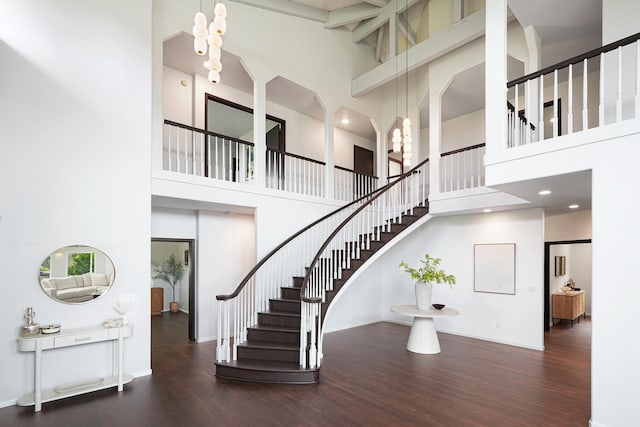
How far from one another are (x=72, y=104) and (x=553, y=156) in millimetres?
5860

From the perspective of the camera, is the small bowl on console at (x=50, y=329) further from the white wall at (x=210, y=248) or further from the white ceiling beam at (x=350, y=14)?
the white ceiling beam at (x=350, y=14)

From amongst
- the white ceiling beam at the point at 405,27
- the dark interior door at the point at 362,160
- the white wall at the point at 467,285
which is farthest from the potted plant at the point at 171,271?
the white ceiling beam at the point at 405,27

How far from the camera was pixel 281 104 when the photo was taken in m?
8.65

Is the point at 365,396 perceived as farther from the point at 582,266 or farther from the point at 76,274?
the point at 582,266

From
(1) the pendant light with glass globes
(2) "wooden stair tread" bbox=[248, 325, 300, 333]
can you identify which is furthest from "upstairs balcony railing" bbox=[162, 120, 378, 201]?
(2) "wooden stair tread" bbox=[248, 325, 300, 333]

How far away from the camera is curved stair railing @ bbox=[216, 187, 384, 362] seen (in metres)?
5.16

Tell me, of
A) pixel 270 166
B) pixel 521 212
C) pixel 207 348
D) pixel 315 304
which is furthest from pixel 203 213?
pixel 521 212

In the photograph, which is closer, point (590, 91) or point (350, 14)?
point (590, 91)

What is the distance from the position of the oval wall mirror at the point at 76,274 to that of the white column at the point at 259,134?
2893 mm

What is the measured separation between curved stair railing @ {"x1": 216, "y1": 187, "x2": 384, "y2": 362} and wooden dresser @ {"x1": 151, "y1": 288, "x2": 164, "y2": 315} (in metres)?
4.13

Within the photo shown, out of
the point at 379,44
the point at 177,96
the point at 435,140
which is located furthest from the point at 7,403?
the point at 379,44

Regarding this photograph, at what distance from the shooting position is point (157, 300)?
967 cm

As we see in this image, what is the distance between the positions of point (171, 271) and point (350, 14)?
837cm

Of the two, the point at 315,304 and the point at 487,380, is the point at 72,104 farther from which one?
the point at 487,380
